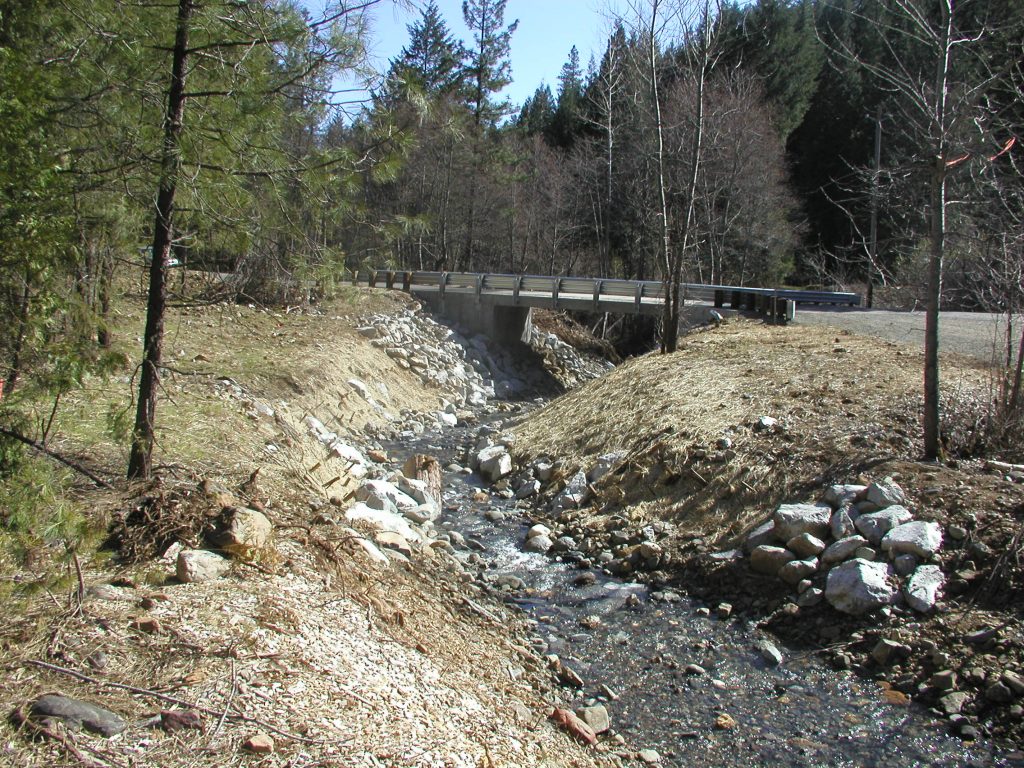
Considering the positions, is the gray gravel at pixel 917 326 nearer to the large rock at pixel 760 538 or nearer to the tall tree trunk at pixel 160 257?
the large rock at pixel 760 538

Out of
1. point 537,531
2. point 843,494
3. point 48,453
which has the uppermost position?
point 48,453

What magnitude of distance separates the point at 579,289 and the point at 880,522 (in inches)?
632

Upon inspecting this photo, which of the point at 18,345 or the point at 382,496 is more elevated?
the point at 18,345

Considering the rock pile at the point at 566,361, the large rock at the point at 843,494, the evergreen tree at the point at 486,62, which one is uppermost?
the evergreen tree at the point at 486,62

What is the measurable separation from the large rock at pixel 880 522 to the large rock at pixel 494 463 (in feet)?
18.7

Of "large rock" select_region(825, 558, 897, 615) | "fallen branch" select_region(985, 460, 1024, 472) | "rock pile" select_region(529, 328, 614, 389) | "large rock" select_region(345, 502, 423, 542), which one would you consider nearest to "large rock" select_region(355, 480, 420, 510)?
"large rock" select_region(345, 502, 423, 542)

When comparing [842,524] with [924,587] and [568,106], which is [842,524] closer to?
[924,587]

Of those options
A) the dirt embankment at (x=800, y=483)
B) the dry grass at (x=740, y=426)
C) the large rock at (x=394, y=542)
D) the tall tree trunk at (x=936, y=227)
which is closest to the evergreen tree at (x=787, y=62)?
the dry grass at (x=740, y=426)

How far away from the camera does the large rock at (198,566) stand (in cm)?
518

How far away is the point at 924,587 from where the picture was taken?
23.3 ft

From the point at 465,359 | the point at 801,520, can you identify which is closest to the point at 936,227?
the point at 801,520

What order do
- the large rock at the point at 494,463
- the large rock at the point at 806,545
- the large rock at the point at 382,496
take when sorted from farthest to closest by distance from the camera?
the large rock at the point at 494,463 → the large rock at the point at 382,496 → the large rock at the point at 806,545

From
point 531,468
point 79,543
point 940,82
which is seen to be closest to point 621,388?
point 531,468

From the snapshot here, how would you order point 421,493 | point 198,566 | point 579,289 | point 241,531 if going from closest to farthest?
point 198,566 → point 241,531 → point 421,493 → point 579,289
